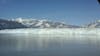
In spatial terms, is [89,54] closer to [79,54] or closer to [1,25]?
[79,54]

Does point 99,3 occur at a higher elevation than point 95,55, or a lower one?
higher

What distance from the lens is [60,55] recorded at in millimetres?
24141

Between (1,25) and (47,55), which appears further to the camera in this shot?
(1,25)

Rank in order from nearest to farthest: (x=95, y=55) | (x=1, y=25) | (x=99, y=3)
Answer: (x=99, y=3), (x=95, y=55), (x=1, y=25)

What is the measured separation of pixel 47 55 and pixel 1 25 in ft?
580

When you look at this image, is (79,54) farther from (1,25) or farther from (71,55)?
(1,25)

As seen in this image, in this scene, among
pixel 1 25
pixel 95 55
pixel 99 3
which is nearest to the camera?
pixel 99 3

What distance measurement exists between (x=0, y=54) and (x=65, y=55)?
465cm

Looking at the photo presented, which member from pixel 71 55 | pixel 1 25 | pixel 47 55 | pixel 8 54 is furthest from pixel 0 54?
pixel 1 25

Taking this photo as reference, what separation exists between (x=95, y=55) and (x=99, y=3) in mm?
6434

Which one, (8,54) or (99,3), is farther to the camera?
(8,54)

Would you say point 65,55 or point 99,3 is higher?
point 99,3

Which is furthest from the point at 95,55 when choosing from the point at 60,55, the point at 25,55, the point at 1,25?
the point at 1,25

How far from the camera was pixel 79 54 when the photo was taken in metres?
24.8
